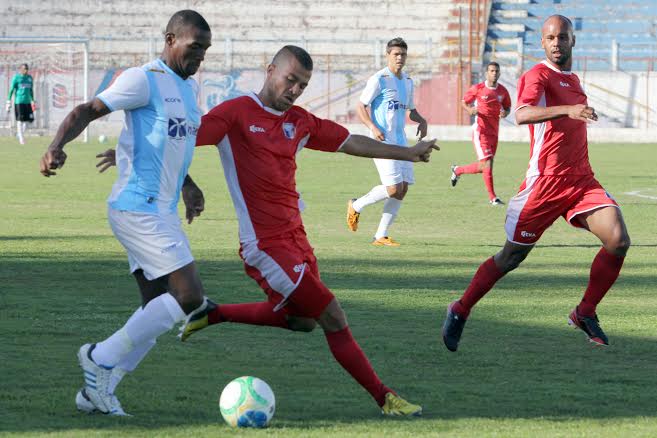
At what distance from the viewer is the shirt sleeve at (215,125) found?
20.9 ft

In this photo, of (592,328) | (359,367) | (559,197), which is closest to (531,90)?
(559,197)

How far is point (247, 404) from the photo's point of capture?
580 centimetres

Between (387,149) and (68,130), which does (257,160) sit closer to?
(387,149)

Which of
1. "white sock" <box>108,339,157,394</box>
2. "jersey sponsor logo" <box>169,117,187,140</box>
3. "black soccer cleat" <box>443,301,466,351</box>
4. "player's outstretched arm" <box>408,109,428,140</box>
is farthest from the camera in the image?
"player's outstretched arm" <box>408,109,428,140</box>

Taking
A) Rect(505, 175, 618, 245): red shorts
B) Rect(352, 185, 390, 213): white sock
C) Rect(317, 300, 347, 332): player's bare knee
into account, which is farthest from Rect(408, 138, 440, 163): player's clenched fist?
Rect(352, 185, 390, 213): white sock

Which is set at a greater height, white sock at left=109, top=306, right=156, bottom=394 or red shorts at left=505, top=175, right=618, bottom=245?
red shorts at left=505, top=175, right=618, bottom=245

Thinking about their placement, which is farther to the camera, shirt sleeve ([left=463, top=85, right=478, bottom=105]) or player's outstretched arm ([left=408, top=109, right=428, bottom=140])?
shirt sleeve ([left=463, top=85, right=478, bottom=105])

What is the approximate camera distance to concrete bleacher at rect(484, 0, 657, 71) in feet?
146

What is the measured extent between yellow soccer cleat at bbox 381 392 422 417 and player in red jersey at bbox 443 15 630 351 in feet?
7.32

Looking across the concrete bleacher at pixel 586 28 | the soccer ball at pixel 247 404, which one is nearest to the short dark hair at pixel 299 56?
the soccer ball at pixel 247 404

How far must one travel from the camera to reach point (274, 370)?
7.24 m

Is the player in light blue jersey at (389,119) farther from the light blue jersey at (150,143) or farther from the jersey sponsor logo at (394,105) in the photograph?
the light blue jersey at (150,143)

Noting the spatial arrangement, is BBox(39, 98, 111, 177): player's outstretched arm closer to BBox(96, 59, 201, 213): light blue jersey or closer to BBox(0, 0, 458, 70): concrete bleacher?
BBox(96, 59, 201, 213): light blue jersey

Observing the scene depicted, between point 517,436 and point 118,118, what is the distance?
129ft
